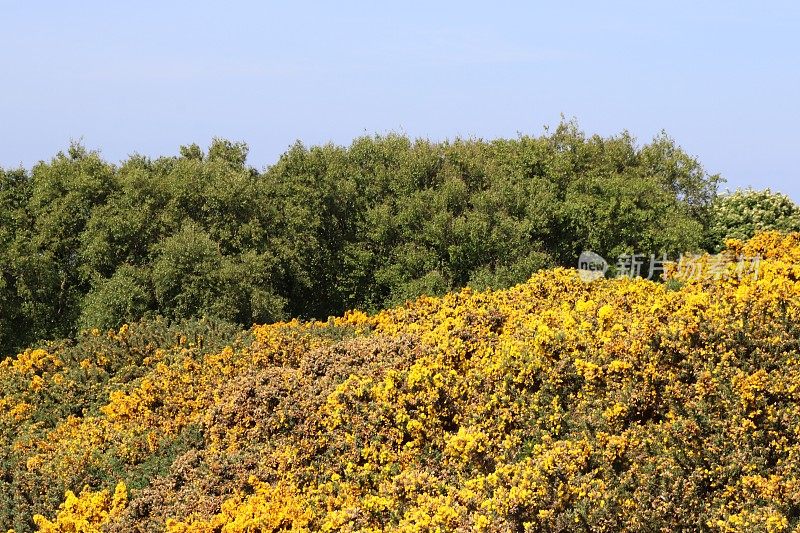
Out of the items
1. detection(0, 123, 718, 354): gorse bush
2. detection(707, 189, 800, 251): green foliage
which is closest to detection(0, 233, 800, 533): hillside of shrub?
detection(0, 123, 718, 354): gorse bush

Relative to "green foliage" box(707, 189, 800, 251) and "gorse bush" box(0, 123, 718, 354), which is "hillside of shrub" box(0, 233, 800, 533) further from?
"green foliage" box(707, 189, 800, 251)

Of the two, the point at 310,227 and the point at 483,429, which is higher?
the point at 310,227

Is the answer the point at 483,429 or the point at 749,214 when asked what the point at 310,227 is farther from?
the point at 483,429

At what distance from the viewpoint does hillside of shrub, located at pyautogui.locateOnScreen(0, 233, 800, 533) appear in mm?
7117

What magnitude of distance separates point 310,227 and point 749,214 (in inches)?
537

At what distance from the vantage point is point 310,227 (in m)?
23.2

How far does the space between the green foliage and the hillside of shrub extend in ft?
60.3

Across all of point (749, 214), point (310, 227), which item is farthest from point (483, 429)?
point (749, 214)

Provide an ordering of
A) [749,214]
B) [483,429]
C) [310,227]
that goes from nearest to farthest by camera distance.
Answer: [483,429]
[310,227]
[749,214]

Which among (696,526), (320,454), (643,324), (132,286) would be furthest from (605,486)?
(132,286)

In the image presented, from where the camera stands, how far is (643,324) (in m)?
8.42

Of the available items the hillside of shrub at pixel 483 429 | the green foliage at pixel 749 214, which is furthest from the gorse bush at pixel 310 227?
the hillside of shrub at pixel 483 429

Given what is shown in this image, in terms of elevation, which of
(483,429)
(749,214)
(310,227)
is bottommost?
(483,429)

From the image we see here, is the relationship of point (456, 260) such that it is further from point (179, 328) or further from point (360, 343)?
point (360, 343)
